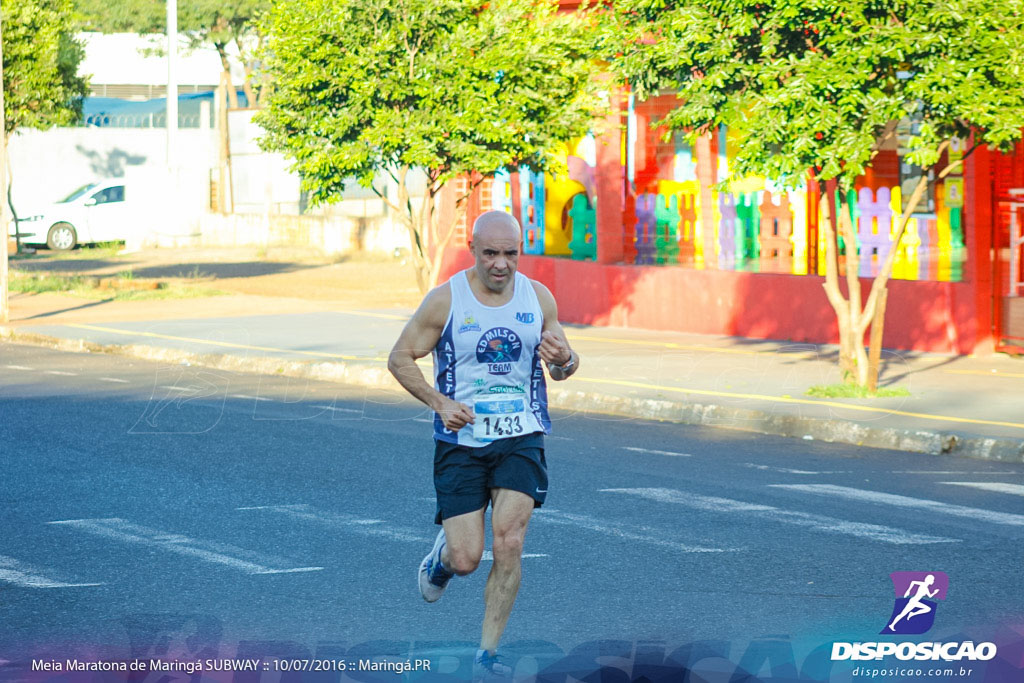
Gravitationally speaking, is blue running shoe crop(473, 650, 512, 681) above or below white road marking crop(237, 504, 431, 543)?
below

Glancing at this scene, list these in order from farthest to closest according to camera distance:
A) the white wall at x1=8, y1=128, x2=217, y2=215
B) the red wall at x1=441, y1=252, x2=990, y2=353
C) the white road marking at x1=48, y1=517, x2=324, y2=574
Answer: the white wall at x1=8, y1=128, x2=217, y2=215 < the red wall at x1=441, y1=252, x2=990, y2=353 < the white road marking at x1=48, y1=517, x2=324, y2=574

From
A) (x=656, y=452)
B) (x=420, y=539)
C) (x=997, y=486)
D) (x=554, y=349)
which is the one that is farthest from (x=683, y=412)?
(x=554, y=349)

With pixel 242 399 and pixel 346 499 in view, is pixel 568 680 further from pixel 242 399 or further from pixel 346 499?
pixel 242 399

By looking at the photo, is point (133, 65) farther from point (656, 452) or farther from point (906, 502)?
point (906, 502)

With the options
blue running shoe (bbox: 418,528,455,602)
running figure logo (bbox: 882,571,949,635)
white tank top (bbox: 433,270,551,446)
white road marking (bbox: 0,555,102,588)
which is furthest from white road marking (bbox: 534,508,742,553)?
white road marking (bbox: 0,555,102,588)

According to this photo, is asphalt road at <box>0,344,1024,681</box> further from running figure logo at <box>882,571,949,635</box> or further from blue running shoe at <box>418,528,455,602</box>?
blue running shoe at <box>418,528,455,602</box>

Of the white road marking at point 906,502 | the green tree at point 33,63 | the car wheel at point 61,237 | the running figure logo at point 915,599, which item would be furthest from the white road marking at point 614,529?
the car wheel at point 61,237

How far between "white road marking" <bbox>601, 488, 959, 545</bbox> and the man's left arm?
9.52ft

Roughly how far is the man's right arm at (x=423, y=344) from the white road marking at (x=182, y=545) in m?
1.82

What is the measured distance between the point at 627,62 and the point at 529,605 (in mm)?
8213

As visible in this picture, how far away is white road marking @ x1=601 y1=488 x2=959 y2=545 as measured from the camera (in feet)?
28.6

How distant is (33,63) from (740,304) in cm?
1245

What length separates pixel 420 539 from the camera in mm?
8734

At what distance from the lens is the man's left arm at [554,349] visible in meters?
6.27
